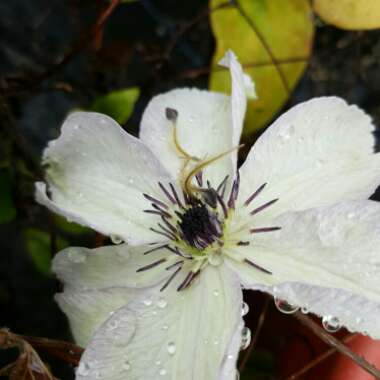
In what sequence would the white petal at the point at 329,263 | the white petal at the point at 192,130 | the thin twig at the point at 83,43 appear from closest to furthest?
the white petal at the point at 329,263
the white petal at the point at 192,130
the thin twig at the point at 83,43

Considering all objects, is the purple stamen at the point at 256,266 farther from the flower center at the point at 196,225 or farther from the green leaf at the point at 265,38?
the green leaf at the point at 265,38

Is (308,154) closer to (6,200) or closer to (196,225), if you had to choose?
(196,225)

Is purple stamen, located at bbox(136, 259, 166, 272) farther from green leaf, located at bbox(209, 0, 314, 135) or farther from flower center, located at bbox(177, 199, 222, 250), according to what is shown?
green leaf, located at bbox(209, 0, 314, 135)

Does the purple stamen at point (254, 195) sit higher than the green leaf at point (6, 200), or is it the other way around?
the purple stamen at point (254, 195)

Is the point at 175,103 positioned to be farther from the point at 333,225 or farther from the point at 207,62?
the point at 207,62

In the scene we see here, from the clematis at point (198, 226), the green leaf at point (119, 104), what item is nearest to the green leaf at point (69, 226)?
the green leaf at point (119, 104)

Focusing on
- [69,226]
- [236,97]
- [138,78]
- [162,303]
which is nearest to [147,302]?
[162,303]

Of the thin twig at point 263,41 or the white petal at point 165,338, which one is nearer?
the white petal at point 165,338

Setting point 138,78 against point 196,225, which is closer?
point 196,225
